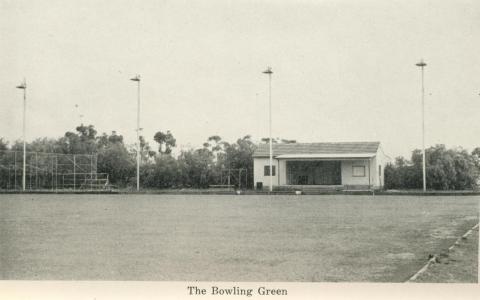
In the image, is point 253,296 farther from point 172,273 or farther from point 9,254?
point 9,254

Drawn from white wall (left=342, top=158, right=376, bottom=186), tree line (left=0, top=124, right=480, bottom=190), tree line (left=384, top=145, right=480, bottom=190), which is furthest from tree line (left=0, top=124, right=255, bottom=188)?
tree line (left=384, top=145, right=480, bottom=190)

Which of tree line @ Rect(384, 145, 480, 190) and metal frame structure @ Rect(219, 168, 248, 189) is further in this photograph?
metal frame structure @ Rect(219, 168, 248, 189)

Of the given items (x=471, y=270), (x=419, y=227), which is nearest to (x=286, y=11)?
(x=471, y=270)

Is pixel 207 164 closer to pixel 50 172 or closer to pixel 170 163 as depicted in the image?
pixel 170 163

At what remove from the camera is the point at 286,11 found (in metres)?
8.89

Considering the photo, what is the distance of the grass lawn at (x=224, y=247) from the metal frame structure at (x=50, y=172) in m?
22.8

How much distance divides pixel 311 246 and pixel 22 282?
492 centimetres

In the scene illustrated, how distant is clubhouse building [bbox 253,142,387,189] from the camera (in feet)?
130

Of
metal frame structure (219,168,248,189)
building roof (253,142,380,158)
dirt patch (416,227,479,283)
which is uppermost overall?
building roof (253,142,380,158)

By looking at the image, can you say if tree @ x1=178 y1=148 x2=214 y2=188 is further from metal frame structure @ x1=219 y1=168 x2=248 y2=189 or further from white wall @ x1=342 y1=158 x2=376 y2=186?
white wall @ x1=342 y1=158 x2=376 y2=186

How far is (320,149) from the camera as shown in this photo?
4225 centimetres

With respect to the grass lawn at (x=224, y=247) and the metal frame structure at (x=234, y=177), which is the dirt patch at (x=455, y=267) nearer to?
the grass lawn at (x=224, y=247)

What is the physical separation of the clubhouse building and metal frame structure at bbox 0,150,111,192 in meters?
11.4

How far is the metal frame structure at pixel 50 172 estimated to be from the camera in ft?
120
